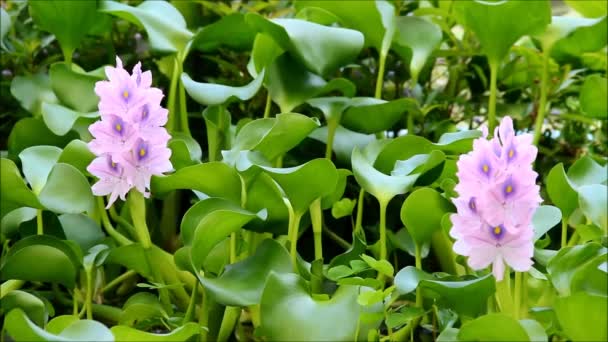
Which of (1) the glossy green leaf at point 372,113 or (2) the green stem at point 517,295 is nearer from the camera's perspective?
(2) the green stem at point 517,295

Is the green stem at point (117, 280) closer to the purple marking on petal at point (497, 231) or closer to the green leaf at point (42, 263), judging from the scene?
the green leaf at point (42, 263)

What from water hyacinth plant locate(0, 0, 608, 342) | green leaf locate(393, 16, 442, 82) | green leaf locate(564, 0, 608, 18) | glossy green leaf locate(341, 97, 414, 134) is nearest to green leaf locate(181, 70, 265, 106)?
water hyacinth plant locate(0, 0, 608, 342)

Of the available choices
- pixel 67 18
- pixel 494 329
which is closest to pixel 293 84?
pixel 67 18

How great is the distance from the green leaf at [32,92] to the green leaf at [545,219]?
57 centimetres

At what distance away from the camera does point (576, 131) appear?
1.11 metres

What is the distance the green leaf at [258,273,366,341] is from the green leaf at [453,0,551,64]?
15.8 inches

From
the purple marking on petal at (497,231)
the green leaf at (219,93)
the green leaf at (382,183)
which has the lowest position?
the green leaf at (382,183)

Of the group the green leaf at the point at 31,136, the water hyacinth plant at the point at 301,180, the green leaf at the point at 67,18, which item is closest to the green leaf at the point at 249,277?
the water hyacinth plant at the point at 301,180

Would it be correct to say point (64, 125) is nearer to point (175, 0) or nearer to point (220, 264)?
point (220, 264)

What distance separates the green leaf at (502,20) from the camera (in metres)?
0.84

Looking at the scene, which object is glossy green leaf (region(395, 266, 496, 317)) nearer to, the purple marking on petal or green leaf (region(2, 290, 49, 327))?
the purple marking on petal

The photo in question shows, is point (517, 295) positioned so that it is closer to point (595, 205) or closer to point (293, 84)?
point (595, 205)

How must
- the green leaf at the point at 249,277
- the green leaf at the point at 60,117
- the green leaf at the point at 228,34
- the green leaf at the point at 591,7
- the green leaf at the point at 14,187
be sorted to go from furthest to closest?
the green leaf at the point at 591,7 → the green leaf at the point at 228,34 → the green leaf at the point at 60,117 → the green leaf at the point at 14,187 → the green leaf at the point at 249,277

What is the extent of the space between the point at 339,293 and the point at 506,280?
120 mm
